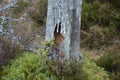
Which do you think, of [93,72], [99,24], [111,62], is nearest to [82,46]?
[99,24]

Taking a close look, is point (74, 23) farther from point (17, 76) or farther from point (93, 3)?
point (93, 3)

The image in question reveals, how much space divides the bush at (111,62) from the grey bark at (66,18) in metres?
2.38

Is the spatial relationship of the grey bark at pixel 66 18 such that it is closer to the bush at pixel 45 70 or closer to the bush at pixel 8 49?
the bush at pixel 45 70

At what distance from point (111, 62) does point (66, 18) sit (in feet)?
10.0

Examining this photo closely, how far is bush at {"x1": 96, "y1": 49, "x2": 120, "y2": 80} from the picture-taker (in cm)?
959

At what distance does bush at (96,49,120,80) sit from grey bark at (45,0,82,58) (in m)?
2.38

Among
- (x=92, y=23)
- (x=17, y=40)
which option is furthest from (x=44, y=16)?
(x=17, y=40)

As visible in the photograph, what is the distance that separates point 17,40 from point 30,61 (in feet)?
7.28

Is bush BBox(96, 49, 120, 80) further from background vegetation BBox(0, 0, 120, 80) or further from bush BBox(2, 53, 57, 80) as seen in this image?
bush BBox(2, 53, 57, 80)

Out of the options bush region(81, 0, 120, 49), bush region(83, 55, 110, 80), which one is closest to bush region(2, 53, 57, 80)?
bush region(83, 55, 110, 80)

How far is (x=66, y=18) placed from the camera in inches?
290

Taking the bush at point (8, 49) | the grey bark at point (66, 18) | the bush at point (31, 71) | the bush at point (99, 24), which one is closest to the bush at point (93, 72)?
the grey bark at point (66, 18)

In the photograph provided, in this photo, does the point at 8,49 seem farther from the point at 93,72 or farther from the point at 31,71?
the point at 93,72

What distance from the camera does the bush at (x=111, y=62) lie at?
9.59 m
